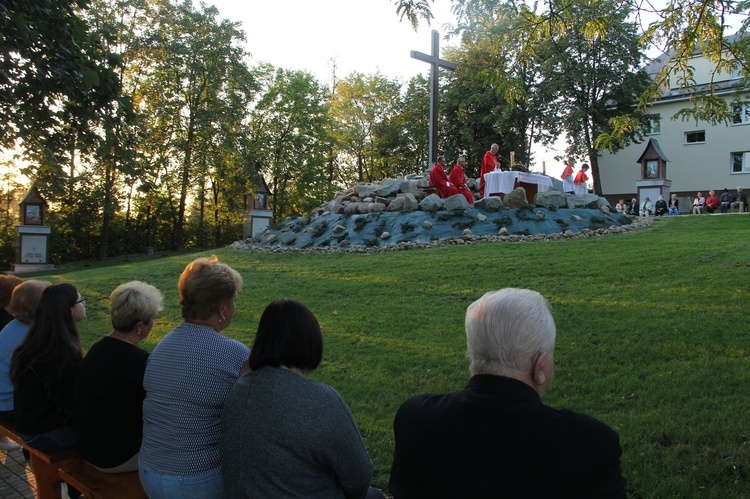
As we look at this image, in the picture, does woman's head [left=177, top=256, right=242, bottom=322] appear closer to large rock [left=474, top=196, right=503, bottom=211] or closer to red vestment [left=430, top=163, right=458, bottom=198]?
large rock [left=474, top=196, right=503, bottom=211]

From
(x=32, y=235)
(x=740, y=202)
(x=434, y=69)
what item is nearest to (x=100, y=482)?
(x=434, y=69)

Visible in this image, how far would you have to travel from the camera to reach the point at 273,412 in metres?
2.08

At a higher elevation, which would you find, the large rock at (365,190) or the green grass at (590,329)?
the large rock at (365,190)

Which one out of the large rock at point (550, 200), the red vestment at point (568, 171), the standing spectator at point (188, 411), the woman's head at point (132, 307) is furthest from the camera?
the red vestment at point (568, 171)

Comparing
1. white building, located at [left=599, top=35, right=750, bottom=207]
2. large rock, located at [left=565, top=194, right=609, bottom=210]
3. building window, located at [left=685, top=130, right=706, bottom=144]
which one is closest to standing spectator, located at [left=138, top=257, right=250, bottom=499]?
large rock, located at [left=565, top=194, right=609, bottom=210]

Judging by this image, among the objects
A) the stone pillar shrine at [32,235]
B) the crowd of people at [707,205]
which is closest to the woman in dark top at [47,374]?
the crowd of people at [707,205]

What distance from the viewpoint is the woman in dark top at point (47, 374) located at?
3.37 meters

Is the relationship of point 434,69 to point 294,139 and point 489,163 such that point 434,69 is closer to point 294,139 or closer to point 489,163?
point 489,163

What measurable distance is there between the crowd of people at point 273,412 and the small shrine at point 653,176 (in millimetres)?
26174

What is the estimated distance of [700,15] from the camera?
17.1 ft

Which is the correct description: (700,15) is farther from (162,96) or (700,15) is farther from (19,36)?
→ (162,96)

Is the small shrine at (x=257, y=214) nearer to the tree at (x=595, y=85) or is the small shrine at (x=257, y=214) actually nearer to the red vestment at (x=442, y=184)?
the red vestment at (x=442, y=184)

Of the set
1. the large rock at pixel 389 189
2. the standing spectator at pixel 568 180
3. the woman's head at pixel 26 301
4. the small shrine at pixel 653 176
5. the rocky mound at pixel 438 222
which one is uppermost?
the small shrine at pixel 653 176

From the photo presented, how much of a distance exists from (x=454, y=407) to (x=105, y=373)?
205 centimetres
